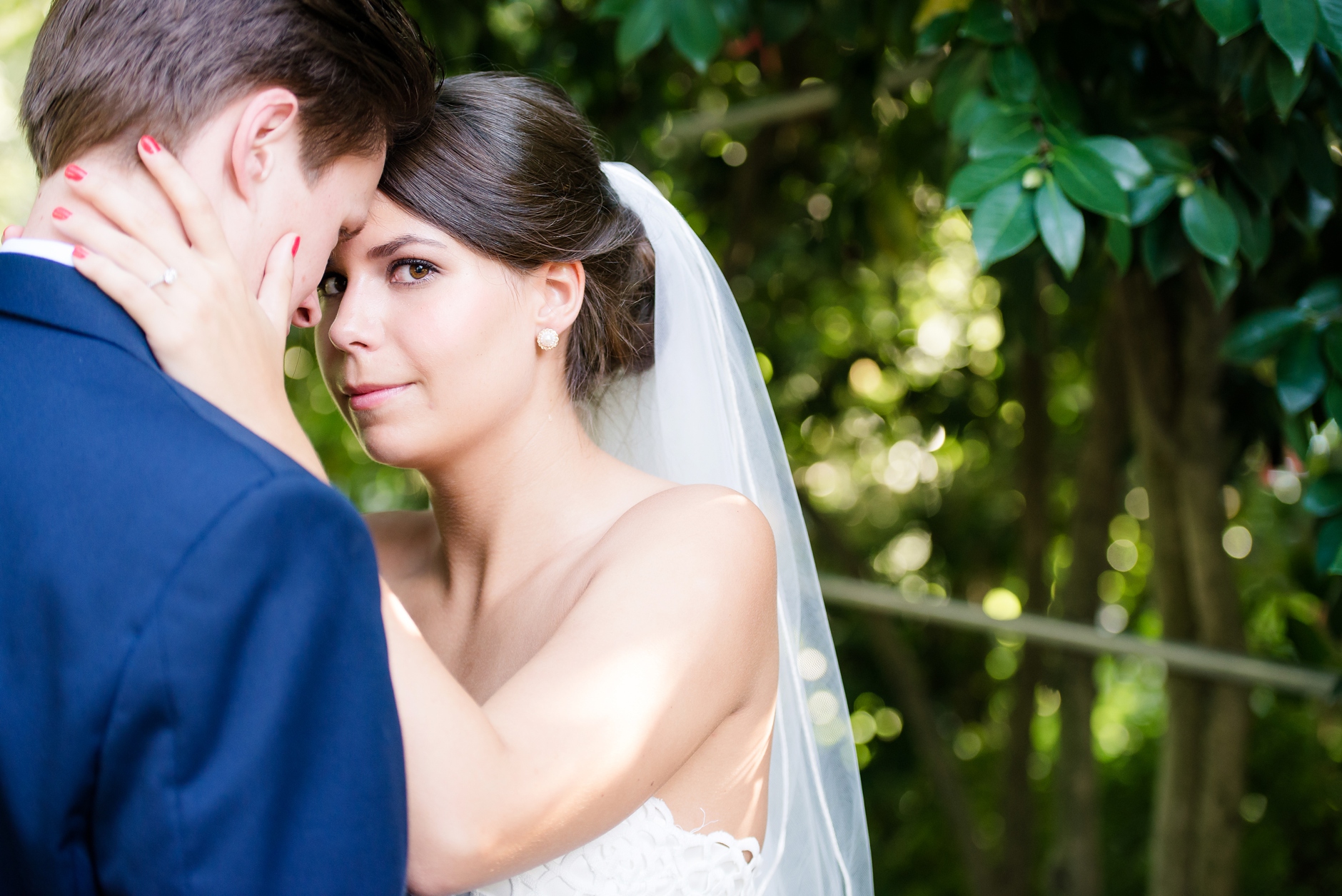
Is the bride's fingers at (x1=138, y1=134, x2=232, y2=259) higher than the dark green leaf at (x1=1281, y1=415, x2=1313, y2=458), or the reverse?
the bride's fingers at (x1=138, y1=134, x2=232, y2=259)

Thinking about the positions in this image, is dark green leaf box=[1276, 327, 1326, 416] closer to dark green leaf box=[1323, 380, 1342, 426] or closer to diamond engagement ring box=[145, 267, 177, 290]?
dark green leaf box=[1323, 380, 1342, 426]

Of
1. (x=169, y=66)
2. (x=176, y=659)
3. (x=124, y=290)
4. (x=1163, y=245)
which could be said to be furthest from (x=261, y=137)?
(x=1163, y=245)

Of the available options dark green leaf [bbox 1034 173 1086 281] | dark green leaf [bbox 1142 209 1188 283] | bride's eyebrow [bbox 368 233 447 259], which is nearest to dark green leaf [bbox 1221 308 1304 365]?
dark green leaf [bbox 1142 209 1188 283]

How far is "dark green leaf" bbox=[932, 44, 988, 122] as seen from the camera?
169 cm

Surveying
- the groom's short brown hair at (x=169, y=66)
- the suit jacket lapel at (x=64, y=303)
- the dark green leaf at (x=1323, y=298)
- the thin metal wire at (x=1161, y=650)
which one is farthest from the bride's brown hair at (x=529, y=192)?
the thin metal wire at (x=1161, y=650)

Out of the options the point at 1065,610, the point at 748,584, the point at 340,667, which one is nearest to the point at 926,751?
the point at 1065,610

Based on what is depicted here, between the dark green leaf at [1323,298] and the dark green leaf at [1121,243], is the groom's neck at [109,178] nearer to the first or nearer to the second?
the dark green leaf at [1121,243]

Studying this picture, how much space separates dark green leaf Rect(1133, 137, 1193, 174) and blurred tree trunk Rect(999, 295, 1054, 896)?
177 cm

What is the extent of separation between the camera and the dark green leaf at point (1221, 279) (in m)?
1.56

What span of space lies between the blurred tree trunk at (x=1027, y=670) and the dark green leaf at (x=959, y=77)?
1.71 m

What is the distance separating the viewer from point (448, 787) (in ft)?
3.35

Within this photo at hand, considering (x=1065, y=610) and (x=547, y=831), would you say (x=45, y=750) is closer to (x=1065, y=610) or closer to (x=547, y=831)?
(x=547, y=831)

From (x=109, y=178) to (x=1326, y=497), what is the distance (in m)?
1.64

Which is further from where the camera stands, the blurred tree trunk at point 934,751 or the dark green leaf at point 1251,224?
the blurred tree trunk at point 934,751
